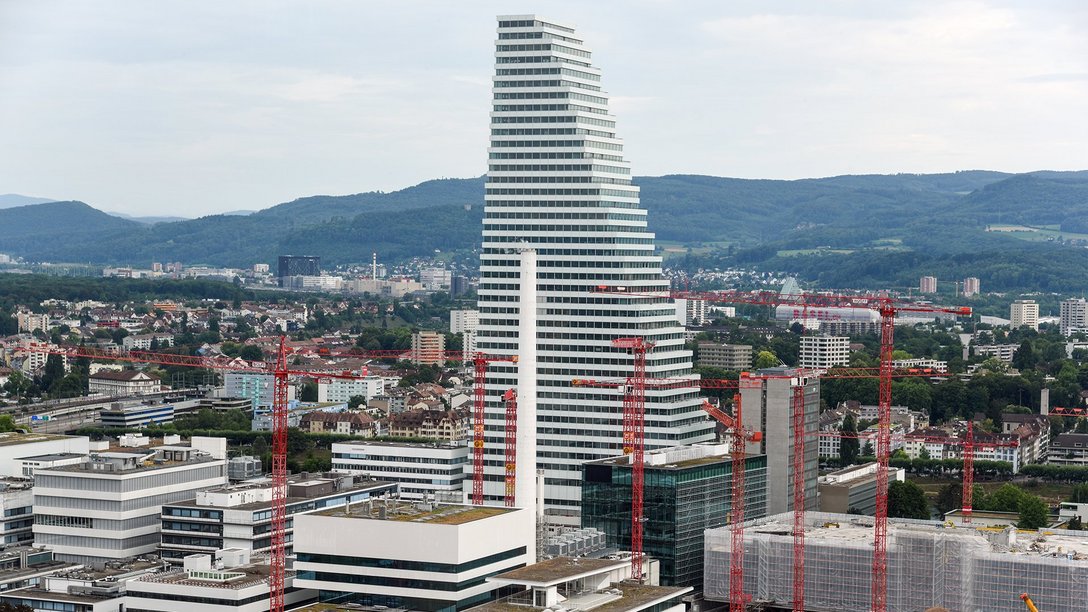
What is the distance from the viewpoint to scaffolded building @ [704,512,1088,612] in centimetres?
7731

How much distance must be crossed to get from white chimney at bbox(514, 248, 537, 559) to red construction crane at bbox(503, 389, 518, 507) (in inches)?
26.7

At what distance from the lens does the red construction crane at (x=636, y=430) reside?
83.1 m

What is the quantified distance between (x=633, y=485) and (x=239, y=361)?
105 metres

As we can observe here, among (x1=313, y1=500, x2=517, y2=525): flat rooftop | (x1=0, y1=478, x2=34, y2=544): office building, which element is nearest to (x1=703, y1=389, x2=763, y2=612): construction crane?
(x1=313, y1=500, x2=517, y2=525): flat rooftop

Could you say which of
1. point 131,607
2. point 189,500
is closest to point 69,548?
point 189,500

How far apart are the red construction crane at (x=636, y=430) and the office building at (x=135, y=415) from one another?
70476mm

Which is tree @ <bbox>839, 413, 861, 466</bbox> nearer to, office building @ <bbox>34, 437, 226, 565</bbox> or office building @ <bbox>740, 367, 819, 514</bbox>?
office building @ <bbox>740, 367, 819, 514</bbox>

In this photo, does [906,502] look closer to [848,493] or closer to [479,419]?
[848,493]

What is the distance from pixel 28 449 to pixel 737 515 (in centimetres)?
4618

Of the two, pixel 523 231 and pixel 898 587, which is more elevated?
pixel 523 231

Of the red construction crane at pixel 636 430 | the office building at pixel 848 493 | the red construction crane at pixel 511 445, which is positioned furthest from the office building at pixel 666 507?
the office building at pixel 848 493

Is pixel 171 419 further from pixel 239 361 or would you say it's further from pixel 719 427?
pixel 719 427

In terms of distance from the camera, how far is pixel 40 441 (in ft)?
356

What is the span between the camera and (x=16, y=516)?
93.2 m
